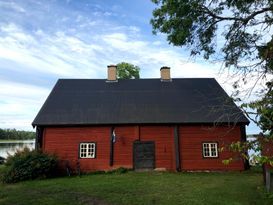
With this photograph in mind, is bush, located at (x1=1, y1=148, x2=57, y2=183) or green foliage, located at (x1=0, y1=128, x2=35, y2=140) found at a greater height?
green foliage, located at (x1=0, y1=128, x2=35, y2=140)

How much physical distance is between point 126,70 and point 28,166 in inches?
915

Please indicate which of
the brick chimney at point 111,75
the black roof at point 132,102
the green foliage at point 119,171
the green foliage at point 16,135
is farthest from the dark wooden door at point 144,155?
the green foliage at point 16,135

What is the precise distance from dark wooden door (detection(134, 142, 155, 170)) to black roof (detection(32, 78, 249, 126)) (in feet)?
5.07

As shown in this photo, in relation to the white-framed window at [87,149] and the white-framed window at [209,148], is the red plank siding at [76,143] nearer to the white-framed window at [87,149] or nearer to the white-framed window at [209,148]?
the white-framed window at [87,149]

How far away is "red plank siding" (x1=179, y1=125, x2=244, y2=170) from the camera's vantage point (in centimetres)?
2020

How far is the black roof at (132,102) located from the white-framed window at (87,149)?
142cm

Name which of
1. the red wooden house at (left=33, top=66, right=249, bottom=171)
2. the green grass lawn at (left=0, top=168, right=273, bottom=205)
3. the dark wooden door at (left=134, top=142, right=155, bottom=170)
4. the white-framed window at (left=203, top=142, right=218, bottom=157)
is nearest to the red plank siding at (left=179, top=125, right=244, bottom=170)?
the red wooden house at (left=33, top=66, right=249, bottom=171)

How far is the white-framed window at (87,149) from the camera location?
2043 cm

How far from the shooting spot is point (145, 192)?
A: 12.5m

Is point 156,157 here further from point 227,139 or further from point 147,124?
point 227,139

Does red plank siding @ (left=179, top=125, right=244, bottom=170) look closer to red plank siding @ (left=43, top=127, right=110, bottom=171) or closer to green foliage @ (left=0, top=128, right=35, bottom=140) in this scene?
red plank siding @ (left=43, top=127, right=110, bottom=171)

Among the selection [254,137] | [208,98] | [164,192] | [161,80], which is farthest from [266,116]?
[161,80]

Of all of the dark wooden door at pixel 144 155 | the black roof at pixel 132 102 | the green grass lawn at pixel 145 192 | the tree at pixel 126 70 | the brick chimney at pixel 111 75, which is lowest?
the green grass lawn at pixel 145 192

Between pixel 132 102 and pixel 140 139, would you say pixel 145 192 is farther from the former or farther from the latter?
pixel 132 102
